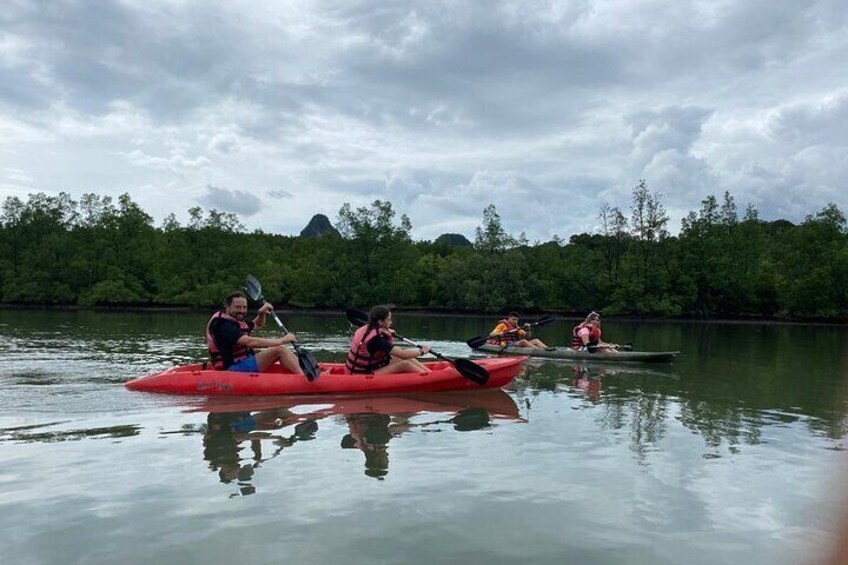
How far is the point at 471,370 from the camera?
37.3 feet

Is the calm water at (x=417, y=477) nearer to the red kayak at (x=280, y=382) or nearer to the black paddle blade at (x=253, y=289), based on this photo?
the red kayak at (x=280, y=382)

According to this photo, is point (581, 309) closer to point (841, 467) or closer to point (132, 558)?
point (841, 467)

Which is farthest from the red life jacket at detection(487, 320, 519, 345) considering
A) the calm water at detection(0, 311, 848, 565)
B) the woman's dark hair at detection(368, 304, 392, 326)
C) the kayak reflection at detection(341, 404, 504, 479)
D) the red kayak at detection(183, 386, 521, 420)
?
the kayak reflection at detection(341, 404, 504, 479)

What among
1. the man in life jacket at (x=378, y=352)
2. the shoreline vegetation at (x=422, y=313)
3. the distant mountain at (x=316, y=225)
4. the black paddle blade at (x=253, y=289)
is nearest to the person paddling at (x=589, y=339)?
the man in life jacket at (x=378, y=352)

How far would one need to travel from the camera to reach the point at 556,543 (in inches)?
197

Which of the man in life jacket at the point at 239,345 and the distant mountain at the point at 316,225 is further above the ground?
the distant mountain at the point at 316,225

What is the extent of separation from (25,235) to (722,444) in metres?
65.9

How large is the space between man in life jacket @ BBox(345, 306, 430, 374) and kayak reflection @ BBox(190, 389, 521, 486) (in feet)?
1.74

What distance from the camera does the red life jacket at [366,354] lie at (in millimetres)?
11062

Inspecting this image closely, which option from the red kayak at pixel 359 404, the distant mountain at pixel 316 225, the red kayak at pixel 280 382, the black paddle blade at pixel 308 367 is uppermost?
the distant mountain at pixel 316 225

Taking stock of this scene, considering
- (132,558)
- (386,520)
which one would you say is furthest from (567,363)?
(132,558)

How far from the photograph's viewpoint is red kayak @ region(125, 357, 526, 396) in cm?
1056

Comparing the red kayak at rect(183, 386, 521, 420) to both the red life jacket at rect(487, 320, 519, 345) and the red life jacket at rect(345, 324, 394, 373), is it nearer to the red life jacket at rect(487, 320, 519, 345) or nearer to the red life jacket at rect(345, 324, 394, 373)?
the red life jacket at rect(345, 324, 394, 373)

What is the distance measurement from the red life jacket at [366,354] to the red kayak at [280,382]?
0.72 feet
